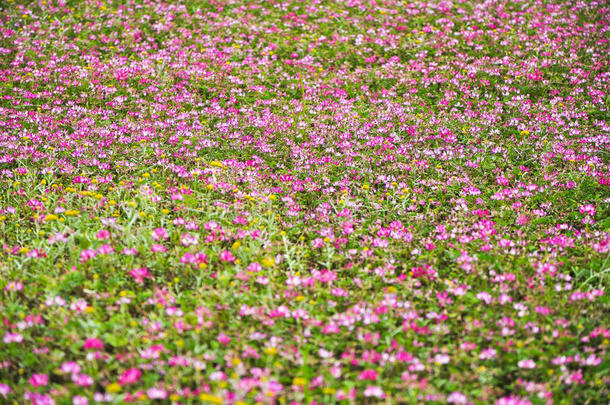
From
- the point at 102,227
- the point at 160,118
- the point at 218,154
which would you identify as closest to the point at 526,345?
the point at 102,227

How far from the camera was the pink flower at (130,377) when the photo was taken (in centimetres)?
290

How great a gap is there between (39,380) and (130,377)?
1.99 ft

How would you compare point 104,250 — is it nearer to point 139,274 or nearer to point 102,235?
point 102,235

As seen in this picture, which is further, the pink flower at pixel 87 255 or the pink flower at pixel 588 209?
the pink flower at pixel 588 209

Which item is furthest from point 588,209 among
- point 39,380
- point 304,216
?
point 39,380

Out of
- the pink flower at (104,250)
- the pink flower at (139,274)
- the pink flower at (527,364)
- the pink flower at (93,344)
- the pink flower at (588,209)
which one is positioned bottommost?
the pink flower at (527,364)

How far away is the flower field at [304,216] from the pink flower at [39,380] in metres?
0.03

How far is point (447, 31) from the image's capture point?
34.1 feet

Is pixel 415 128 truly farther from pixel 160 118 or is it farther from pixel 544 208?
pixel 160 118

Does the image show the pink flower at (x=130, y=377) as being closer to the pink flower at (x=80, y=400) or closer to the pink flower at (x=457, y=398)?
the pink flower at (x=80, y=400)

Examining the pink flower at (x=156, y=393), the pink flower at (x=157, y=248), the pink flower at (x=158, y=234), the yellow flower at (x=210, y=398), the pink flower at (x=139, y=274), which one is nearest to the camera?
the yellow flower at (x=210, y=398)

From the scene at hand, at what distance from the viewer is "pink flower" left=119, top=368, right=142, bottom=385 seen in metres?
2.90

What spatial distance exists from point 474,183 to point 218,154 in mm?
3538

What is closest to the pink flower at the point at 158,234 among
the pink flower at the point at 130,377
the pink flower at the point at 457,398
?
the pink flower at the point at 130,377
